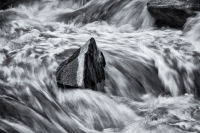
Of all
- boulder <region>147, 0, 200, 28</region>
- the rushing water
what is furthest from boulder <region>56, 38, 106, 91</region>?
boulder <region>147, 0, 200, 28</region>

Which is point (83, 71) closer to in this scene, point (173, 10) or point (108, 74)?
point (108, 74)

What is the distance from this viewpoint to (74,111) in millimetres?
4477

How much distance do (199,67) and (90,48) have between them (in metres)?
2.00

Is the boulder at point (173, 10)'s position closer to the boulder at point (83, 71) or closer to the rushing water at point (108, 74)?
the rushing water at point (108, 74)

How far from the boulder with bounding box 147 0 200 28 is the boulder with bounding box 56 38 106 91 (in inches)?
96.4

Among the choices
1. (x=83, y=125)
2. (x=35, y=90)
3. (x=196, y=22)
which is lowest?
(x=83, y=125)

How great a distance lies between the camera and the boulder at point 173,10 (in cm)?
660

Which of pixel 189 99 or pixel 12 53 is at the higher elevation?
pixel 12 53

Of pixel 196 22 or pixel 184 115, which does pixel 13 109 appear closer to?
pixel 184 115

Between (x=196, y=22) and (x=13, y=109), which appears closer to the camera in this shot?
(x=13, y=109)

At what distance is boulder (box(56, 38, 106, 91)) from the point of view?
4.61 metres

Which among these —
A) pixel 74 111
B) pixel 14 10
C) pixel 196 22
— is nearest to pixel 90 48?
pixel 74 111

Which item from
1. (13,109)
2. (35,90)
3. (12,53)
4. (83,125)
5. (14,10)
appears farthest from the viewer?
(14,10)

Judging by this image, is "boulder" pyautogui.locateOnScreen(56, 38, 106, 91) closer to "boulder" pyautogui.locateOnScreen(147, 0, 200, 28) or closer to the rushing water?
the rushing water
